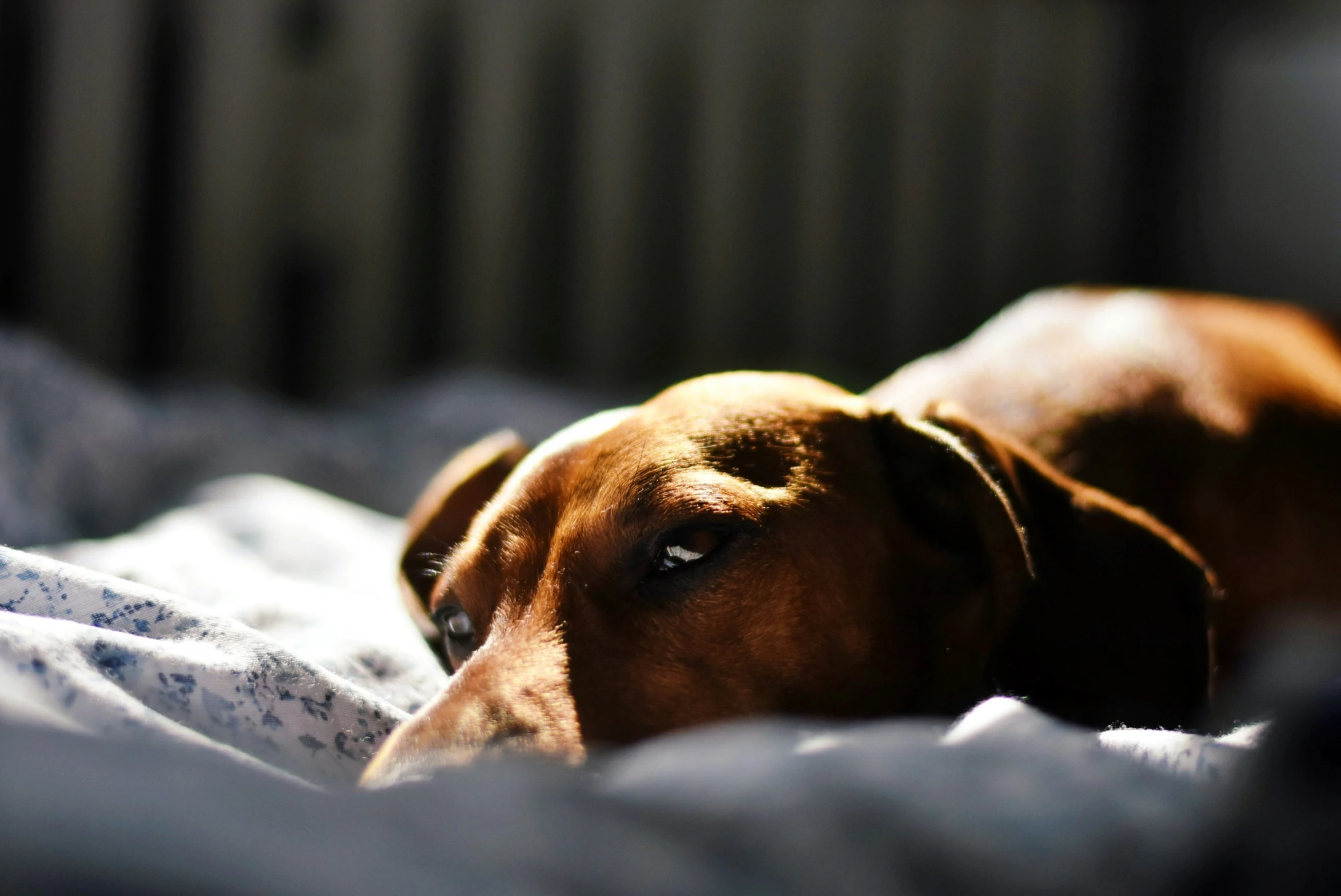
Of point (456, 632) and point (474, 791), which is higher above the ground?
point (474, 791)

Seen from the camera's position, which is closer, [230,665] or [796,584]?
[230,665]

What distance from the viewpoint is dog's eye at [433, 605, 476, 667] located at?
986mm

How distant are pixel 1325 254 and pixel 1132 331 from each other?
186 cm

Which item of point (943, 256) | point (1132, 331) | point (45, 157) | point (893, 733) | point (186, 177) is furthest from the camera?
point (943, 256)

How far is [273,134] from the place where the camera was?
2527 millimetres

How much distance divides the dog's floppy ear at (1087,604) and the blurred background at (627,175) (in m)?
1.96

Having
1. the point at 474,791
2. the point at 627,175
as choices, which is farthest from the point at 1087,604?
the point at 627,175

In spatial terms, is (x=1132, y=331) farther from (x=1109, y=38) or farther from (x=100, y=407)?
(x=1109, y=38)

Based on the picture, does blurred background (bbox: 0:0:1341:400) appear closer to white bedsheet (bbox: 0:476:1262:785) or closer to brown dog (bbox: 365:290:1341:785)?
white bedsheet (bbox: 0:476:1262:785)

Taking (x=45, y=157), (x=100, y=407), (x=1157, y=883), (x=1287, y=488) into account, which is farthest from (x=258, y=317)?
A: (x=1157, y=883)

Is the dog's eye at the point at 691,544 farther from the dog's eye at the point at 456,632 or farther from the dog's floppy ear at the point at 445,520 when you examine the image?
the dog's floppy ear at the point at 445,520

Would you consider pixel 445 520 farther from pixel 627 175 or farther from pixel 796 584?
pixel 627 175

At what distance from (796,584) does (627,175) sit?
2.13 metres

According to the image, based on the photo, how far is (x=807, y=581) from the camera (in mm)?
816
